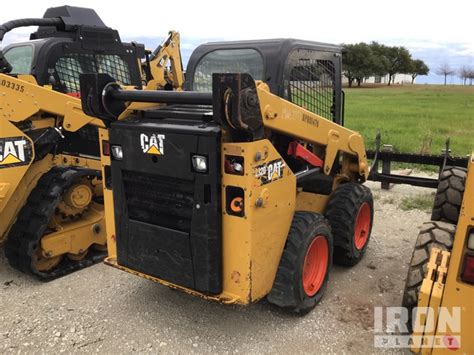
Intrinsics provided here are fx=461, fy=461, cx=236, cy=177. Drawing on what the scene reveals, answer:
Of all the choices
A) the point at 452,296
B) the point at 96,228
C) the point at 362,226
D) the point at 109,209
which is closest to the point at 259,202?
the point at 452,296

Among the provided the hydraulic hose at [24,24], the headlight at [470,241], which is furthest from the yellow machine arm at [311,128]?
the hydraulic hose at [24,24]

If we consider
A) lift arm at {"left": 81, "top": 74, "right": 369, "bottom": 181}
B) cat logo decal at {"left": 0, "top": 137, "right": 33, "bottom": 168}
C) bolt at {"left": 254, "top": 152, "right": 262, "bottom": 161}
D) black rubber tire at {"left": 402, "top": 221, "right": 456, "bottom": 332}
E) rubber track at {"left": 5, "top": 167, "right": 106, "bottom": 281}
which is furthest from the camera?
rubber track at {"left": 5, "top": 167, "right": 106, "bottom": 281}

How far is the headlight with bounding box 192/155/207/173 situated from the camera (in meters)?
3.09

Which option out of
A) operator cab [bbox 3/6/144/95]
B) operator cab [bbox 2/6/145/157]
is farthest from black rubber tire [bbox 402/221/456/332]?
operator cab [bbox 3/6/144/95]

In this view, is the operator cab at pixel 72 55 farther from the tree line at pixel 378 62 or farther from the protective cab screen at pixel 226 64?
the tree line at pixel 378 62

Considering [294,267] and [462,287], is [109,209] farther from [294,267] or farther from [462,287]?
[462,287]

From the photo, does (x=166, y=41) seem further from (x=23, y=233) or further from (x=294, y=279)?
(x=294, y=279)

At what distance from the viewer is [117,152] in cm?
353

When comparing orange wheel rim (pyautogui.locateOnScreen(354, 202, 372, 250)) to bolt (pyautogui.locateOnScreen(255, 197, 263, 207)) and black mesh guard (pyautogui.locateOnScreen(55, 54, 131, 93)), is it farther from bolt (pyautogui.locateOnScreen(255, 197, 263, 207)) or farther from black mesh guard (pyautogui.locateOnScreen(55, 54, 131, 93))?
black mesh guard (pyautogui.locateOnScreen(55, 54, 131, 93))

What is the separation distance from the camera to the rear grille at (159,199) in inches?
129

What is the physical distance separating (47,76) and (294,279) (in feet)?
11.6

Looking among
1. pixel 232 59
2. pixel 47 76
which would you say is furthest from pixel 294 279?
pixel 47 76

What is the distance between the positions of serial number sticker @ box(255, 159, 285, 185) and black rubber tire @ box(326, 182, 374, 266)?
4.42 ft

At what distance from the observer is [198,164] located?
10.2 ft
